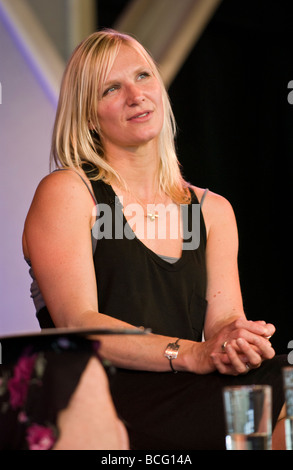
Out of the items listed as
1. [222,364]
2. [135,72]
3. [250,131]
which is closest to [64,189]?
[135,72]

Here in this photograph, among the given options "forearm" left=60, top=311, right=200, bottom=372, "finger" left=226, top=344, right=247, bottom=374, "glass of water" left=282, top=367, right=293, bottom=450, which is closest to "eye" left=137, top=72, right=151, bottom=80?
"forearm" left=60, top=311, right=200, bottom=372

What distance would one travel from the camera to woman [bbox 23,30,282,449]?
1624 mm

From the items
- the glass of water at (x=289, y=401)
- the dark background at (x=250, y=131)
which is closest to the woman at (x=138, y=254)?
the glass of water at (x=289, y=401)

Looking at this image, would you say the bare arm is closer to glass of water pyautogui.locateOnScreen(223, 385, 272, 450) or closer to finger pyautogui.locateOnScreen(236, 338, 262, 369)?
finger pyautogui.locateOnScreen(236, 338, 262, 369)

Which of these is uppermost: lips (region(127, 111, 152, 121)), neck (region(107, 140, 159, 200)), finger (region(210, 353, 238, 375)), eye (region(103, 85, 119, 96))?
eye (region(103, 85, 119, 96))

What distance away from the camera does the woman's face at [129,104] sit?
6.47 ft

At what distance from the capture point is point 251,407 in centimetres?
98

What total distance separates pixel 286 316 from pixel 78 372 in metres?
2.32

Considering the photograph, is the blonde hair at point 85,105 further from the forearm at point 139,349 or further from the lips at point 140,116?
the forearm at point 139,349

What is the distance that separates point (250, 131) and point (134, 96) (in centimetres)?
129

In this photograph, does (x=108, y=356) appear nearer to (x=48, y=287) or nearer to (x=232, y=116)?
(x=48, y=287)

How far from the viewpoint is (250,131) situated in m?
3.17

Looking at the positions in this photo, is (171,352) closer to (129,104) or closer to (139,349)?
(139,349)

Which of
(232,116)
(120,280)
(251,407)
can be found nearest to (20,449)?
(251,407)
